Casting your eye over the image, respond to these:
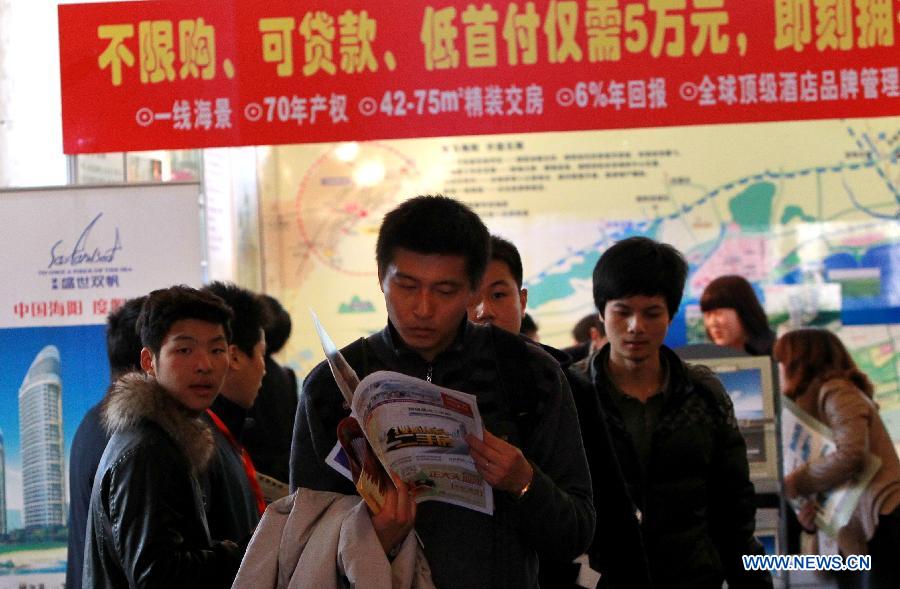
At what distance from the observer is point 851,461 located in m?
4.10

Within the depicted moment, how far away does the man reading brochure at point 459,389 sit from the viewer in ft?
5.85

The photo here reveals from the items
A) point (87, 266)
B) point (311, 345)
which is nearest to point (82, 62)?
point (87, 266)

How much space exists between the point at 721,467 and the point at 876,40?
2.29m

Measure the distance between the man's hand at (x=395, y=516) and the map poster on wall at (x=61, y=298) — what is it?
2.54 m

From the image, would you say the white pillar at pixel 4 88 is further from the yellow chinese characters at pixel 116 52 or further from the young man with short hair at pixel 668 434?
the young man with short hair at pixel 668 434

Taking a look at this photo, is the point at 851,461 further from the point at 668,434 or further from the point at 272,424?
the point at 272,424

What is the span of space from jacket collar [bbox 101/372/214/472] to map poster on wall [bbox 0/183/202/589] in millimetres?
1690

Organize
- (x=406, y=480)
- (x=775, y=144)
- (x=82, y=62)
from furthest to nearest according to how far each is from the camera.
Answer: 1. (x=775, y=144)
2. (x=82, y=62)
3. (x=406, y=480)

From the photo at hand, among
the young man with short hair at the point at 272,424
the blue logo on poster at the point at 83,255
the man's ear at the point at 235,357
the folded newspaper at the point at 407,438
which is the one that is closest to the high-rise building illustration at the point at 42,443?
the blue logo on poster at the point at 83,255

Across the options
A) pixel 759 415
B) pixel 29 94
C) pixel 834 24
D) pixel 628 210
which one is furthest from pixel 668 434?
pixel 29 94

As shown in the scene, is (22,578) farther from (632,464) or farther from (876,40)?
(876,40)

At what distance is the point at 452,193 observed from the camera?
5.52 meters

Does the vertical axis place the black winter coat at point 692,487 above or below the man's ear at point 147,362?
below

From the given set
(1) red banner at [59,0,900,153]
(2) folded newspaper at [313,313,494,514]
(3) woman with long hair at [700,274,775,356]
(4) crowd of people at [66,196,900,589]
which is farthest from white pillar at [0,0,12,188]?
(2) folded newspaper at [313,313,494,514]
